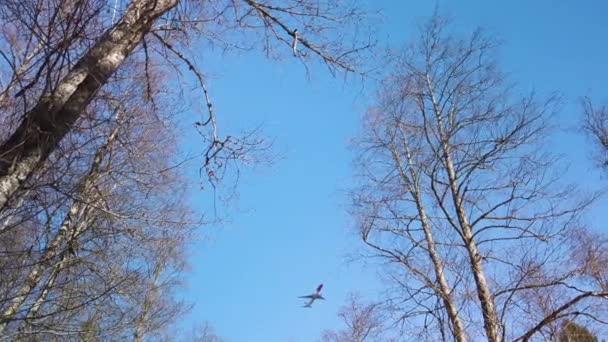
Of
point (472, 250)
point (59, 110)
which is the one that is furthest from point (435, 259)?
point (59, 110)

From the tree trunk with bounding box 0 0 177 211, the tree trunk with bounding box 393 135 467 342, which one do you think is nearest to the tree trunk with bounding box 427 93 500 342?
the tree trunk with bounding box 393 135 467 342

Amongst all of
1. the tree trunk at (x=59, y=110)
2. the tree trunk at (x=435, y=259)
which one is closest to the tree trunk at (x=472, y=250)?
the tree trunk at (x=435, y=259)

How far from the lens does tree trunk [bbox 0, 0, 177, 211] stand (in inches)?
83.2

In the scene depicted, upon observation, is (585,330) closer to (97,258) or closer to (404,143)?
(404,143)

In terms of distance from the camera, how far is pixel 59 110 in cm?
228

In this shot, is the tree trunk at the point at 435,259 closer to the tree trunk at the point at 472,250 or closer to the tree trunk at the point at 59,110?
the tree trunk at the point at 472,250

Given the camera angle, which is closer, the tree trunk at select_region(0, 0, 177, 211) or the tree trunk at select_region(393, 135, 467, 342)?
the tree trunk at select_region(0, 0, 177, 211)

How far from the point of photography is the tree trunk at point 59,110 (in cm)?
211

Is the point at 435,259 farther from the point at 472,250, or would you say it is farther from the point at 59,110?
the point at 59,110

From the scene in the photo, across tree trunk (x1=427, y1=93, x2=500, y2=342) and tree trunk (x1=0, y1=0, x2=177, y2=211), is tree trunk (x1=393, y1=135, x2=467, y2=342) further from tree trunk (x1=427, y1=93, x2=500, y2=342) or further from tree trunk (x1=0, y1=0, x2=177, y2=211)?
tree trunk (x1=0, y1=0, x2=177, y2=211)

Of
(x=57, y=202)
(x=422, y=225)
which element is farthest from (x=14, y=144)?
(x=422, y=225)

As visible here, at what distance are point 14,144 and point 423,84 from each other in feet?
17.8

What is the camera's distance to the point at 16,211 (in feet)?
8.84

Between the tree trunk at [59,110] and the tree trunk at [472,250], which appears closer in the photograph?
the tree trunk at [59,110]
